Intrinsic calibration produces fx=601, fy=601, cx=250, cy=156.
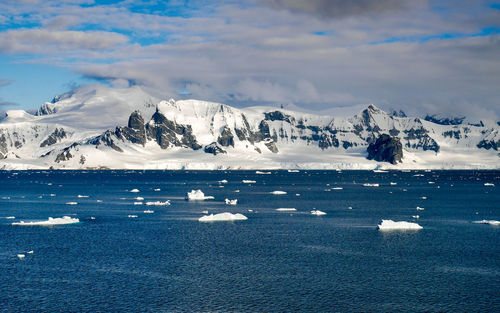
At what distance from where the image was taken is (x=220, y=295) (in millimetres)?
56594

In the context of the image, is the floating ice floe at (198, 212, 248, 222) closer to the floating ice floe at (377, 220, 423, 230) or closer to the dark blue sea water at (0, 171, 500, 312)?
the dark blue sea water at (0, 171, 500, 312)

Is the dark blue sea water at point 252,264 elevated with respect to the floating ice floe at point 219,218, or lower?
lower

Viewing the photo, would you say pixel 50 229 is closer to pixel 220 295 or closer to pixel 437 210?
pixel 220 295

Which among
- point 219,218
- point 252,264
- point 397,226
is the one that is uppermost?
point 219,218

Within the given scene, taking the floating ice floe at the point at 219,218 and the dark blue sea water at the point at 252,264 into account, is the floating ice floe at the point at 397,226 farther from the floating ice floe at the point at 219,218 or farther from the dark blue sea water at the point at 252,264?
the floating ice floe at the point at 219,218

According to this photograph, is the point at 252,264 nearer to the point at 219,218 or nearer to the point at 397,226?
the point at 397,226

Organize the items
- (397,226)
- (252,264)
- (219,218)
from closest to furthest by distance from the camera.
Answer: (252,264) < (397,226) < (219,218)

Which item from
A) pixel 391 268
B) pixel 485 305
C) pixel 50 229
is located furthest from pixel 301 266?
pixel 50 229

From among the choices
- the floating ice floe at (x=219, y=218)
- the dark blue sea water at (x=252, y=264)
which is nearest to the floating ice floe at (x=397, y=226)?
the dark blue sea water at (x=252, y=264)

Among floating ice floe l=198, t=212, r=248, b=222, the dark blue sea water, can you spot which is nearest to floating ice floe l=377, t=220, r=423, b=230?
the dark blue sea water

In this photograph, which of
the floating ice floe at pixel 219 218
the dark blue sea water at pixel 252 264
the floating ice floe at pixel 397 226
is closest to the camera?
the dark blue sea water at pixel 252 264

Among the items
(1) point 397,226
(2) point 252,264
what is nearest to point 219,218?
(1) point 397,226

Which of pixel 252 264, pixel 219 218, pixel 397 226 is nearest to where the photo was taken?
pixel 252 264

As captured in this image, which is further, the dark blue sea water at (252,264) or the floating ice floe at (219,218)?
the floating ice floe at (219,218)
